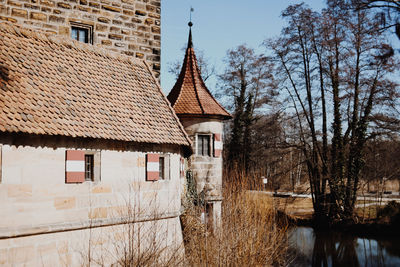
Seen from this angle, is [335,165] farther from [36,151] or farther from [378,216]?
[36,151]

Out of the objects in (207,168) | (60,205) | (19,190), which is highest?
(207,168)

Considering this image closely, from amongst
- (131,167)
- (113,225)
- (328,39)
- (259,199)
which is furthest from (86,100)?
(328,39)

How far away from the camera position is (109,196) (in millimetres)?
7551

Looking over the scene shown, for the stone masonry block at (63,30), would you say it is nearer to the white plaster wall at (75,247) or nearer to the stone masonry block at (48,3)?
the stone masonry block at (48,3)

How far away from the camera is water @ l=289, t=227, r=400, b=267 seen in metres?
13.9

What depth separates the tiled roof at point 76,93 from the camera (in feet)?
22.0

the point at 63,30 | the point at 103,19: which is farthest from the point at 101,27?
the point at 63,30

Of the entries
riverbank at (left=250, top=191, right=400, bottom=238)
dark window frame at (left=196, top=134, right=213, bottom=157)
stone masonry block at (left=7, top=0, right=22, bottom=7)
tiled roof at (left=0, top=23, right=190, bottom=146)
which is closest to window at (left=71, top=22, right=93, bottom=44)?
tiled roof at (left=0, top=23, right=190, bottom=146)

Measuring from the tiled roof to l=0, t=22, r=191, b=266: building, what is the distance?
2 cm

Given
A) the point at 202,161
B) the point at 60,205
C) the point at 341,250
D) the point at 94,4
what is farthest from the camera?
the point at 341,250

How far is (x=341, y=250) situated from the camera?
50.3 ft

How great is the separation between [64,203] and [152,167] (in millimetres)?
1976

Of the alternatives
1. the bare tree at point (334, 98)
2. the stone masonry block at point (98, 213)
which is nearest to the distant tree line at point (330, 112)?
the bare tree at point (334, 98)

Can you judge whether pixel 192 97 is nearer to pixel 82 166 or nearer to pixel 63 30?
pixel 63 30
